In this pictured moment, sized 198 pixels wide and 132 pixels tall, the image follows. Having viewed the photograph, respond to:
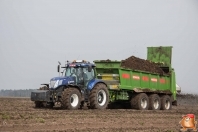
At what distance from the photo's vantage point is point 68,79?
770 inches

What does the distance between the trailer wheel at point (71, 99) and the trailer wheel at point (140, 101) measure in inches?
173

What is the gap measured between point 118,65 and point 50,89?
4.02m

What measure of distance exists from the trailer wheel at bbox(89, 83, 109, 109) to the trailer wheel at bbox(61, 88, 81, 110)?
0.90 m

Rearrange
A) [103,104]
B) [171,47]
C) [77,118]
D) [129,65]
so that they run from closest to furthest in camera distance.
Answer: [77,118] → [103,104] → [129,65] → [171,47]

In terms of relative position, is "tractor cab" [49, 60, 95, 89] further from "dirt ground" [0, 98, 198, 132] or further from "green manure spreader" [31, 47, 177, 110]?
"dirt ground" [0, 98, 198, 132]

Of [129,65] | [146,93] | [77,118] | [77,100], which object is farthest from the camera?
[146,93]

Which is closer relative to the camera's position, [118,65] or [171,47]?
[118,65]

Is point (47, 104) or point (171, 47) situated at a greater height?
point (171, 47)

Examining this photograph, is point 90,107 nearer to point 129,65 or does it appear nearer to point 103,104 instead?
point 103,104

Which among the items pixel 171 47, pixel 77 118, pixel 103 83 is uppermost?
pixel 171 47

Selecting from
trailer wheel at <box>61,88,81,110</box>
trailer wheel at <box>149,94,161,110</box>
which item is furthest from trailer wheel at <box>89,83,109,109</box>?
trailer wheel at <box>149,94,161,110</box>

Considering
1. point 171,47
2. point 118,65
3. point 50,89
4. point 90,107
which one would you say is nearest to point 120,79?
point 118,65

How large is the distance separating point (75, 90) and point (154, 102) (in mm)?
6501

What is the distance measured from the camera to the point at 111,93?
71.2 ft
